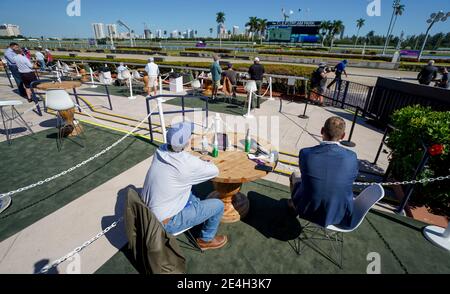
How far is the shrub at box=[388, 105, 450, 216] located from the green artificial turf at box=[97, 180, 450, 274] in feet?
2.05

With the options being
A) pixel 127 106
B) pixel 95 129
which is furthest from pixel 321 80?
pixel 95 129

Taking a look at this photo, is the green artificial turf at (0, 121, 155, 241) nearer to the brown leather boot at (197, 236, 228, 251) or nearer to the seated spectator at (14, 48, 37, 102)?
the brown leather boot at (197, 236, 228, 251)

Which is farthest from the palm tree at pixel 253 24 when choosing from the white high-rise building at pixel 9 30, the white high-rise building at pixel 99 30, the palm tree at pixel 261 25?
the white high-rise building at pixel 9 30

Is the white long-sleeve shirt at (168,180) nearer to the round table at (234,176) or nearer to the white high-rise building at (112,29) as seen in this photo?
the round table at (234,176)

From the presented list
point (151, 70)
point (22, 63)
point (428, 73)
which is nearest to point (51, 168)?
point (22, 63)

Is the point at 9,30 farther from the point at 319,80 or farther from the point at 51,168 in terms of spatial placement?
the point at 319,80

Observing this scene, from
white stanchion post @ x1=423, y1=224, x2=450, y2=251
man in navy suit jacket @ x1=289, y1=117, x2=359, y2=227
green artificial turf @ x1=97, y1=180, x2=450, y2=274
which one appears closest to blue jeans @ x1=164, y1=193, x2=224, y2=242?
green artificial turf @ x1=97, y1=180, x2=450, y2=274

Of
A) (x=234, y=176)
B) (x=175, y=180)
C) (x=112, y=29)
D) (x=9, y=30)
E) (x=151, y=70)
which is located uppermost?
(x=9, y=30)

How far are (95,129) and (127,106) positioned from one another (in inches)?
114

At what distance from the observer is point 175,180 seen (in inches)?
96.3

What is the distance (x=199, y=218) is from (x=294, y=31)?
91393 millimetres
